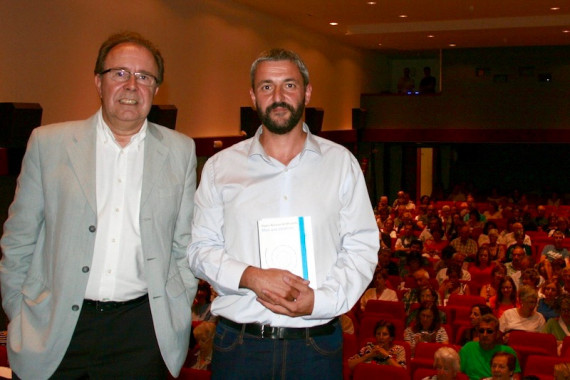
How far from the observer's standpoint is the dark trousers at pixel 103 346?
2191mm

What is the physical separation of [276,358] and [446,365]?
290cm

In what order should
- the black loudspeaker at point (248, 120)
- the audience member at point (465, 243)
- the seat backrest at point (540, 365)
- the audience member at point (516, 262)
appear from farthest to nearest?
the black loudspeaker at point (248, 120), the audience member at point (465, 243), the audience member at point (516, 262), the seat backrest at point (540, 365)

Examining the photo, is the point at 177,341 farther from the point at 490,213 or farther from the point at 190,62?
the point at 490,213

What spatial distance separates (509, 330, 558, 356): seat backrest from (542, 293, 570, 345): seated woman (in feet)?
2.00

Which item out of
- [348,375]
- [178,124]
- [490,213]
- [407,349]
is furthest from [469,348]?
[490,213]

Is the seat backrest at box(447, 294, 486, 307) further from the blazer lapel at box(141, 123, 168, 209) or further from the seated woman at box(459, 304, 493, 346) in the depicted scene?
the blazer lapel at box(141, 123, 168, 209)

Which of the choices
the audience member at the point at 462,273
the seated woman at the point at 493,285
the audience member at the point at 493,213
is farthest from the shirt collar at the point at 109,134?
the audience member at the point at 493,213

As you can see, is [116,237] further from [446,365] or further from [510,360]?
[510,360]

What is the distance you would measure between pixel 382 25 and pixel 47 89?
10.1m

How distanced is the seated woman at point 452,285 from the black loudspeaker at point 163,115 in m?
4.32

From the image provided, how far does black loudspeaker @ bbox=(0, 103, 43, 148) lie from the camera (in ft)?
23.1

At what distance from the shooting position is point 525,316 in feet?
22.2

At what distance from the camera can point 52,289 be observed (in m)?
2.18

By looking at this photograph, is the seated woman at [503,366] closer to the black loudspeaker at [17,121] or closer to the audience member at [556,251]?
the black loudspeaker at [17,121]
